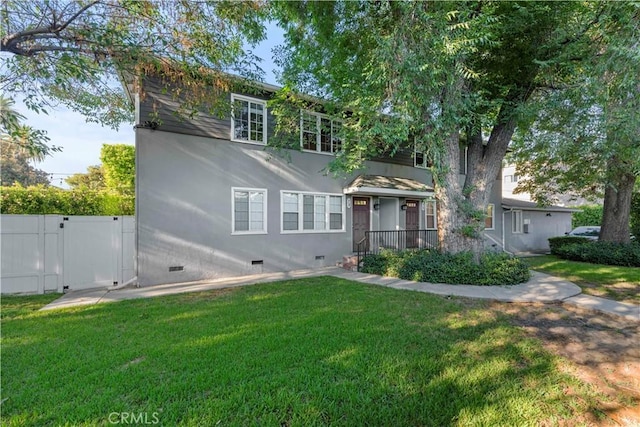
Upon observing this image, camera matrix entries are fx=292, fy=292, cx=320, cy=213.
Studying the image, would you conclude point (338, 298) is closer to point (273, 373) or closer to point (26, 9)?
point (273, 373)

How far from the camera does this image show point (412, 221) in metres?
13.9

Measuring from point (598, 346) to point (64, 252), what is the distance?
36.5 ft

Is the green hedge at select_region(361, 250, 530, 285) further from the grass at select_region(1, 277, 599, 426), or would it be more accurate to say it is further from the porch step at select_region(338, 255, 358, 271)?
the grass at select_region(1, 277, 599, 426)

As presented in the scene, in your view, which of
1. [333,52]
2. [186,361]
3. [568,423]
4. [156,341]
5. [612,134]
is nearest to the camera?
[568,423]

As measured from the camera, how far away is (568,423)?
8.43 feet

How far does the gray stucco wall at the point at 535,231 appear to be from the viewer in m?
17.5

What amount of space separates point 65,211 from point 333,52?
908cm

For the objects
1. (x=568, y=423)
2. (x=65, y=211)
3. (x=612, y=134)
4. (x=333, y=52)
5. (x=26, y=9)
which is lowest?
(x=568, y=423)

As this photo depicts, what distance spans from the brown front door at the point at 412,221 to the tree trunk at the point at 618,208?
7.70 meters

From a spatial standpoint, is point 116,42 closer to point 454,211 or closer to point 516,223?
point 454,211

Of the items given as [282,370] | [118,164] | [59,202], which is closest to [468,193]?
[282,370]

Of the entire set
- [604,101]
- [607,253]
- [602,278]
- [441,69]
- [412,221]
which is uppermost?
[441,69]

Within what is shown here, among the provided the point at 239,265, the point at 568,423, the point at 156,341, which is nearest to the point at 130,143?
the point at 239,265

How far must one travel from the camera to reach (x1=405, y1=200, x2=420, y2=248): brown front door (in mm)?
13515
